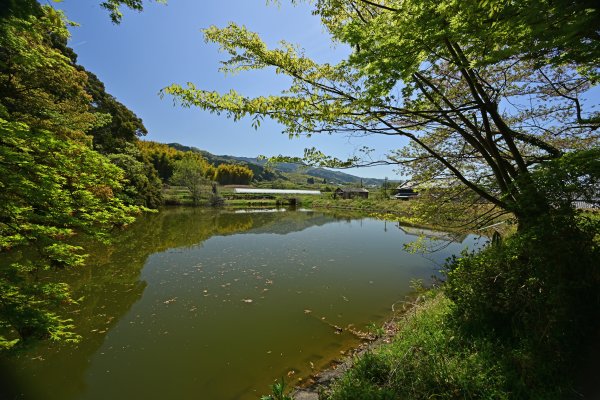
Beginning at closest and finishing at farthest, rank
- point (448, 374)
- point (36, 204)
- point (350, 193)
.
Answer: point (448, 374) → point (36, 204) → point (350, 193)

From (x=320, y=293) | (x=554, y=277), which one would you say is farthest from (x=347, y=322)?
(x=554, y=277)

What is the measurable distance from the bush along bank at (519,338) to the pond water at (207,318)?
96.7 inches

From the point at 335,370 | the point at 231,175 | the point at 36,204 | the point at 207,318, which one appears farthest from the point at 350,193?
the point at 36,204

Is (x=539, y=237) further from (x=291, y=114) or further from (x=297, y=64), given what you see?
(x=297, y=64)

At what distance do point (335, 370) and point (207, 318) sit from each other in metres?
3.94

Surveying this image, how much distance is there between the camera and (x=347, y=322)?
7.59m

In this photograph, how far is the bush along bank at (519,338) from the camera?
3.20 meters

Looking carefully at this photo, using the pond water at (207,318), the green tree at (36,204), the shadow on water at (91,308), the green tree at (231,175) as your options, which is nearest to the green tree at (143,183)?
the shadow on water at (91,308)

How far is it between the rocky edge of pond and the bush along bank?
723 millimetres

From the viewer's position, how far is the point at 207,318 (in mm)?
7605

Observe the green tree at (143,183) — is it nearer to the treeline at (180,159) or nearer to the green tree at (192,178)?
the green tree at (192,178)

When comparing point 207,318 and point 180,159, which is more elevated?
point 180,159

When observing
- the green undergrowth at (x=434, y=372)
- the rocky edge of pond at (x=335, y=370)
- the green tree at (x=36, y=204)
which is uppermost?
the green tree at (x=36, y=204)

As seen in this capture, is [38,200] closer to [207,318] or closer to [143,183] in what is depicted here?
[207,318]
